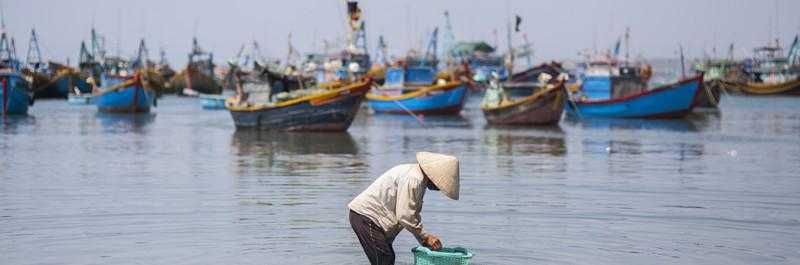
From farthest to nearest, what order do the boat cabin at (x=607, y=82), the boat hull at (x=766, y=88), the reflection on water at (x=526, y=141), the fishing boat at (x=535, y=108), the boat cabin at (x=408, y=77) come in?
the boat hull at (x=766, y=88) < the boat cabin at (x=408, y=77) < the boat cabin at (x=607, y=82) < the fishing boat at (x=535, y=108) < the reflection on water at (x=526, y=141)

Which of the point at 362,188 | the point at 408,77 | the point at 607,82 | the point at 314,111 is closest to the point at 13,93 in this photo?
the point at 408,77

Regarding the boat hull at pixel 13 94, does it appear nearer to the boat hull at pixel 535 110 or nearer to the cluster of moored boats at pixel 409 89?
the cluster of moored boats at pixel 409 89

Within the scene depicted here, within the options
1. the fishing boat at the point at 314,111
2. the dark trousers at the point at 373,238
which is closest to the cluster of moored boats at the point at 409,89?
the fishing boat at the point at 314,111

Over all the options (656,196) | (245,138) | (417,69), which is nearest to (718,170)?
(656,196)

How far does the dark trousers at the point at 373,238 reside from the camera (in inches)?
383

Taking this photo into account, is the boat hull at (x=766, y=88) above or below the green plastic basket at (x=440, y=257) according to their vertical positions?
below

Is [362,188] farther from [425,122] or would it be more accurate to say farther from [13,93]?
Result: [13,93]

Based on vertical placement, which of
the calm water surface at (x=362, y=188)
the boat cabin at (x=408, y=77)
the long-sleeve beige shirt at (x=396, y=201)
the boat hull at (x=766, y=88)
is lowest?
the boat hull at (x=766, y=88)

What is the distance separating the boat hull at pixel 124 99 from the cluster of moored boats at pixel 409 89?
0.04 metres

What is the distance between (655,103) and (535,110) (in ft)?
27.7

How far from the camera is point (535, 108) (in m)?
42.3

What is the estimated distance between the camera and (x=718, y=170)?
22594 millimetres

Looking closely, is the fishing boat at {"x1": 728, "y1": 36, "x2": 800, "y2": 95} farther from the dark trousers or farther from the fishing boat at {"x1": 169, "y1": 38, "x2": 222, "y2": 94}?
the dark trousers

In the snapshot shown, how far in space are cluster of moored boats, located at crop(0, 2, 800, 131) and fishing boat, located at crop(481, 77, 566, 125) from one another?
1.3 inches
